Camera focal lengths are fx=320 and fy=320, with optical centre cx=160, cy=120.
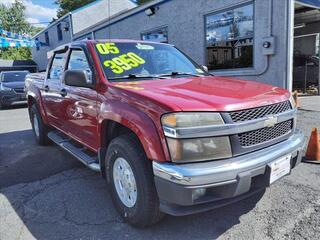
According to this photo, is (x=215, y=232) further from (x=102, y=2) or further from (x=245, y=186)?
(x=102, y=2)

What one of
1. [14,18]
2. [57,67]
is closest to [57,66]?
[57,67]

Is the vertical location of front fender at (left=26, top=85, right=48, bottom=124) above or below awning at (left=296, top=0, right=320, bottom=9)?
below

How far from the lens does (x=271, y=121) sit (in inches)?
116

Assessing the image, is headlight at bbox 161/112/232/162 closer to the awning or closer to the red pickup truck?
the red pickup truck

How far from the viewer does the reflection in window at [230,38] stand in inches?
362

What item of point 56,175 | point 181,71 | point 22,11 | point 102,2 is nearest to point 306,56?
point 181,71

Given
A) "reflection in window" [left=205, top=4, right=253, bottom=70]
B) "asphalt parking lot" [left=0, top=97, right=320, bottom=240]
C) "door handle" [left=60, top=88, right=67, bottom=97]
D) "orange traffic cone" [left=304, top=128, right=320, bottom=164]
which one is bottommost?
"asphalt parking lot" [left=0, top=97, right=320, bottom=240]

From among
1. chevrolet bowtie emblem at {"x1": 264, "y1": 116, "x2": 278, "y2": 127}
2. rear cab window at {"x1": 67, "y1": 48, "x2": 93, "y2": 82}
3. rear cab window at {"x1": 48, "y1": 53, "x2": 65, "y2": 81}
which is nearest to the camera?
chevrolet bowtie emblem at {"x1": 264, "y1": 116, "x2": 278, "y2": 127}

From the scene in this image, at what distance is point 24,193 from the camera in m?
4.06

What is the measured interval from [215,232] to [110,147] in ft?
4.34

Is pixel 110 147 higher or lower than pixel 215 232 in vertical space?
higher

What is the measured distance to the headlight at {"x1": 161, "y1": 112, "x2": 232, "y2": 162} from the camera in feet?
8.36

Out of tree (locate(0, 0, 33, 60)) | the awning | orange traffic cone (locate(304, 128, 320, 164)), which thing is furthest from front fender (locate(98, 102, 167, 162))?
tree (locate(0, 0, 33, 60))

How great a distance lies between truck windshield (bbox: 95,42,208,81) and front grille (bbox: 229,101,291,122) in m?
1.32
